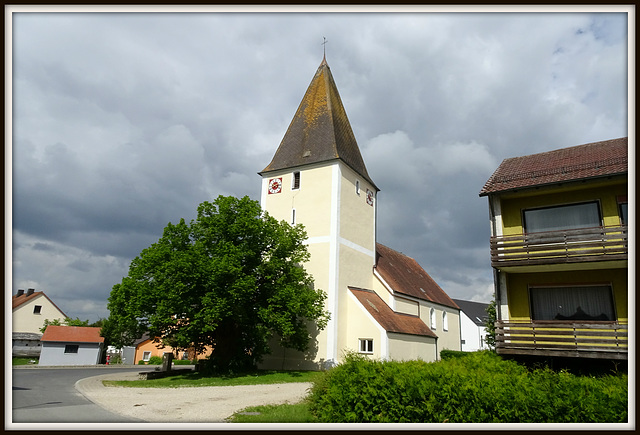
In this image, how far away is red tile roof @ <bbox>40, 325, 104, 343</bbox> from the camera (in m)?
40.5

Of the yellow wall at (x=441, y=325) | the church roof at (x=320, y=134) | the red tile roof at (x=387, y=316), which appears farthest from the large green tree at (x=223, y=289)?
the yellow wall at (x=441, y=325)

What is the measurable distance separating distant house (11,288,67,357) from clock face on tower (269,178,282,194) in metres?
36.9

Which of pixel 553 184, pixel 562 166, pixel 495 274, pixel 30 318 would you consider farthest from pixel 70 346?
pixel 562 166

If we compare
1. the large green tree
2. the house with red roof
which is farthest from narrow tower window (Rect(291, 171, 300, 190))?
the house with red roof

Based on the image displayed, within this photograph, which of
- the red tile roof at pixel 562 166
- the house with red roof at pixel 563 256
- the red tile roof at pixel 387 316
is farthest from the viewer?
the red tile roof at pixel 387 316

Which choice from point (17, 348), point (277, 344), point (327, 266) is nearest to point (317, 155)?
point (327, 266)

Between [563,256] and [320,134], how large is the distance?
18.7 metres

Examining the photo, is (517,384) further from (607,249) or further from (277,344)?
(277,344)

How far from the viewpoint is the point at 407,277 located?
36156mm

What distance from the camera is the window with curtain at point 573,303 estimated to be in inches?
570

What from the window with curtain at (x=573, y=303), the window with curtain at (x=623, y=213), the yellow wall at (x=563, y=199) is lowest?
the window with curtain at (x=573, y=303)

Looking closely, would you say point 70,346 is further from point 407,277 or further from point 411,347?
point 411,347

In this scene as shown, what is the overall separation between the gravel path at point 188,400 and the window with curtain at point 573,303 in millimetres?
9046

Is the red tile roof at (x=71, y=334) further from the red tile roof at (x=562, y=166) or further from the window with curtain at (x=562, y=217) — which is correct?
the window with curtain at (x=562, y=217)
